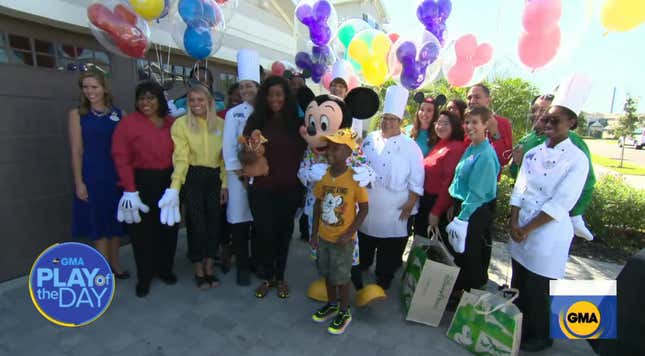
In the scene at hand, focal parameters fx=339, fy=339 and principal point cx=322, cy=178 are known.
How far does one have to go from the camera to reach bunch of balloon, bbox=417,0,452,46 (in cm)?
386

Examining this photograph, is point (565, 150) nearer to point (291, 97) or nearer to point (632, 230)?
point (291, 97)

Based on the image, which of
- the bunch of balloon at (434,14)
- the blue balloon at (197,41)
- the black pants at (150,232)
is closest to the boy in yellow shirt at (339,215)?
the black pants at (150,232)

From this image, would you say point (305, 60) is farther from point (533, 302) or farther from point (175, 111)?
point (533, 302)

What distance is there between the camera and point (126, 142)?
2783 millimetres

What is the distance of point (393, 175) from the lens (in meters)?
2.88

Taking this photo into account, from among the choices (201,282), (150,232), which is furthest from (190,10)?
(201,282)

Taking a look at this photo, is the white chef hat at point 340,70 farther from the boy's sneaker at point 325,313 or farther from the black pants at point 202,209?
the boy's sneaker at point 325,313

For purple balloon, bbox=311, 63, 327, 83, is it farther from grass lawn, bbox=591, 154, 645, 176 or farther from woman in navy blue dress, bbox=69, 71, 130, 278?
grass lawn, bbox=591, 154, 645, 176

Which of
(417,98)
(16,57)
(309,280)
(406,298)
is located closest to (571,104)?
(417,98)

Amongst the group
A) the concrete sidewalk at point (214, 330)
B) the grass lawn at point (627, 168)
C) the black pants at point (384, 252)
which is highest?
the black pants at point (384, 252)

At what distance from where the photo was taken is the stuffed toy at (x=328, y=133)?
2.49 metres

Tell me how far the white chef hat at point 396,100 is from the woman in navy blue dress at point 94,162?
7.94ft

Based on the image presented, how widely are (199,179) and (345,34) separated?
2972 millimetres

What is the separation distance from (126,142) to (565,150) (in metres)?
3.22
